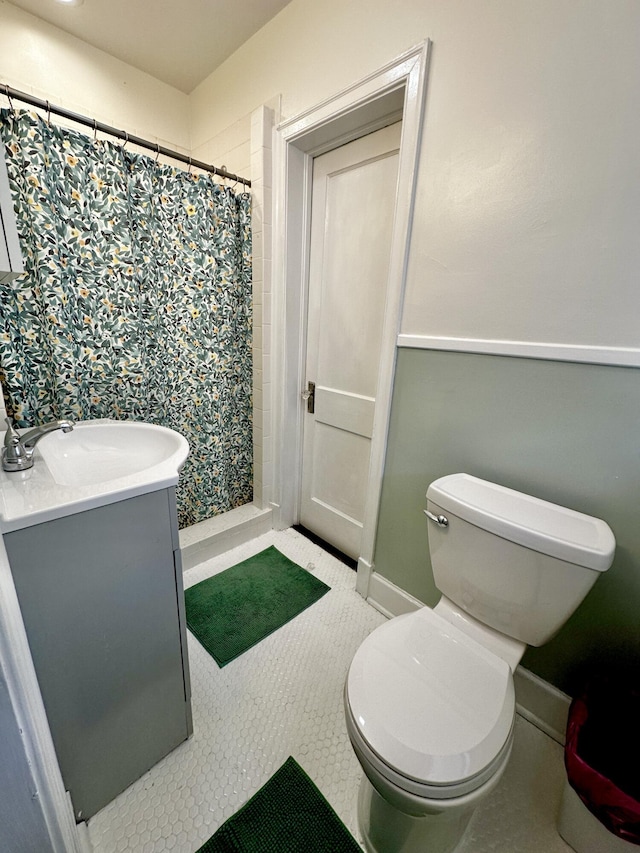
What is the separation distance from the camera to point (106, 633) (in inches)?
31.9

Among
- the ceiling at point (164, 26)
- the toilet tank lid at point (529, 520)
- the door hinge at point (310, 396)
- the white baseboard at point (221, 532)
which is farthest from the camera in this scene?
the door hinge at point (310, 396)

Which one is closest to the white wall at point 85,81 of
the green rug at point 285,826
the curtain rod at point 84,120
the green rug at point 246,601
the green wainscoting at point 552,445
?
the curtain rod at point 84,120

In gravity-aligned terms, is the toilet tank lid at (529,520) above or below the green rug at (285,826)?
above

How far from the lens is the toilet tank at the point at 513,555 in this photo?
83cm

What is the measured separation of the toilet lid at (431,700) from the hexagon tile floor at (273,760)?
0.43m

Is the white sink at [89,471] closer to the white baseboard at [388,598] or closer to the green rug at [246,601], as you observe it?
the green rug at [246,601]

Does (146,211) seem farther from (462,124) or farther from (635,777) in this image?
(635,777)

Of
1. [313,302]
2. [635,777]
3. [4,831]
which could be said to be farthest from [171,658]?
[313,302]

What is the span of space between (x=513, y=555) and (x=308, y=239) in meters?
1.62

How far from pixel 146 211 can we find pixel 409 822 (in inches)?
82.0

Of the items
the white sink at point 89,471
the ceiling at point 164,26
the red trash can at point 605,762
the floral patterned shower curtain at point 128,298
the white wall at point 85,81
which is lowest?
the red trash can at point 605,762

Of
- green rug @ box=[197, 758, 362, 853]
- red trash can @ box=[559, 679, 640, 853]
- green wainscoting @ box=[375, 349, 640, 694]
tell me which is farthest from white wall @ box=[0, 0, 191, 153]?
red trash can @ box=[559, 679, 640, 853]

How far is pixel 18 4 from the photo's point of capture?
1400 mm

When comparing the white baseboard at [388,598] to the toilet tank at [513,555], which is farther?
the white baseboard at [388,598]
